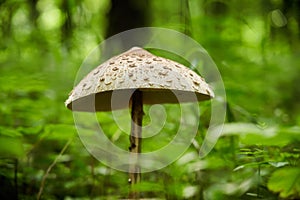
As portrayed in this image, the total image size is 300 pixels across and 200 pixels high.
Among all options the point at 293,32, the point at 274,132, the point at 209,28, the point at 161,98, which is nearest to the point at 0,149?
the point at 274,132

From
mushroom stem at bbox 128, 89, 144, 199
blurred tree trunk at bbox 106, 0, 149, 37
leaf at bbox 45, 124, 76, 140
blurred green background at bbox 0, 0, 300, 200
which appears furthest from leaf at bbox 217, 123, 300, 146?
blurred tree trunk at bbox 106, 0, 149, 37

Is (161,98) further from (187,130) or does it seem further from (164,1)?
(164,1)

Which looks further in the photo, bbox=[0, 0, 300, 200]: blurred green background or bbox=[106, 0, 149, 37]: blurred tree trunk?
bbox=[106, 0, 149, 37]: blurred tree trunk

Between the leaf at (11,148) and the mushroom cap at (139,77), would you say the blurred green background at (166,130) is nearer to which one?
the leaf at (11,148)

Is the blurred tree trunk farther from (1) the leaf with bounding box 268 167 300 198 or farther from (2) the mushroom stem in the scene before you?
(1) the leaf with bounding box 268 167 300 198

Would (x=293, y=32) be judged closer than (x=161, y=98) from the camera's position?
No

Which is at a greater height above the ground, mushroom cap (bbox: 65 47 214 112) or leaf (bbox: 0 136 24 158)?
mushroom cap (bbox: 65 47 214 112)

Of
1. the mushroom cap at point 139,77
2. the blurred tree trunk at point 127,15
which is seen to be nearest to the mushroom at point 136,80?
the mushroom cap at point 139,77

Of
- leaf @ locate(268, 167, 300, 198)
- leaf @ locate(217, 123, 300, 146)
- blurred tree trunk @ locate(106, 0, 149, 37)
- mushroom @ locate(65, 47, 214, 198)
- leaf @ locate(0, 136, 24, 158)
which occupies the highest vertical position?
blurred tree trunk @ locate(106, 0, 149, 37)
